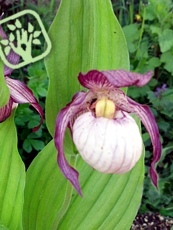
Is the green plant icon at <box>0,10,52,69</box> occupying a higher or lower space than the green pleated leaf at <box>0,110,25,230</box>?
higher

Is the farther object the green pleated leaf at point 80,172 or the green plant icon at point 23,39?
the green pleated leaf at point 80,172

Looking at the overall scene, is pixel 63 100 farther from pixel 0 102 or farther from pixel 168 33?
pixel 168 33

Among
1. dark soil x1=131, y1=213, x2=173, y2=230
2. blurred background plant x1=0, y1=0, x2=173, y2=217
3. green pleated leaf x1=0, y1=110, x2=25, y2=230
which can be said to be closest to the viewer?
green pleated leaf x1=0, y1=110, x2=25, y2=230

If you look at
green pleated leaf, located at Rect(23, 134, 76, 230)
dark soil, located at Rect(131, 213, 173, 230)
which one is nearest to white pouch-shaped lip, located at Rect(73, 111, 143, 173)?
green pleated leaf, located at Rect(23, 134, 76, 230)

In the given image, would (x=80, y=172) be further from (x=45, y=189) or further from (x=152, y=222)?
(x=152, y=222)

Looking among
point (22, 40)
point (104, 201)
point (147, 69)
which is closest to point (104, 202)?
point (104, 201)

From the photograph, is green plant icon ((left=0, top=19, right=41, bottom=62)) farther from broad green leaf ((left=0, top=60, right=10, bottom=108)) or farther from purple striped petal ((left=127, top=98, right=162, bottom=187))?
purple striped petal ((left=127, top=98, right=162, bottom=187))

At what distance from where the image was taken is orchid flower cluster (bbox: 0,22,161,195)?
604 millimetres

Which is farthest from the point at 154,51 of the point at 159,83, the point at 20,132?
the point at 20,132

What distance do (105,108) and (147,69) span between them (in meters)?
1.12

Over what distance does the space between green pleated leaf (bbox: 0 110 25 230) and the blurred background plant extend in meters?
0.61

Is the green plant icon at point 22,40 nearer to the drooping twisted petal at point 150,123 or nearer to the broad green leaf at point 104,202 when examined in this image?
the drooping twisted petal at point 150,123

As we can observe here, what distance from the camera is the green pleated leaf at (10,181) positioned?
0.80 metres

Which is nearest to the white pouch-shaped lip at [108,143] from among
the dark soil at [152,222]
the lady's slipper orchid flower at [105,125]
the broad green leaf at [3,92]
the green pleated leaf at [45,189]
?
the lady's slipper orchid flower at [105,125]
